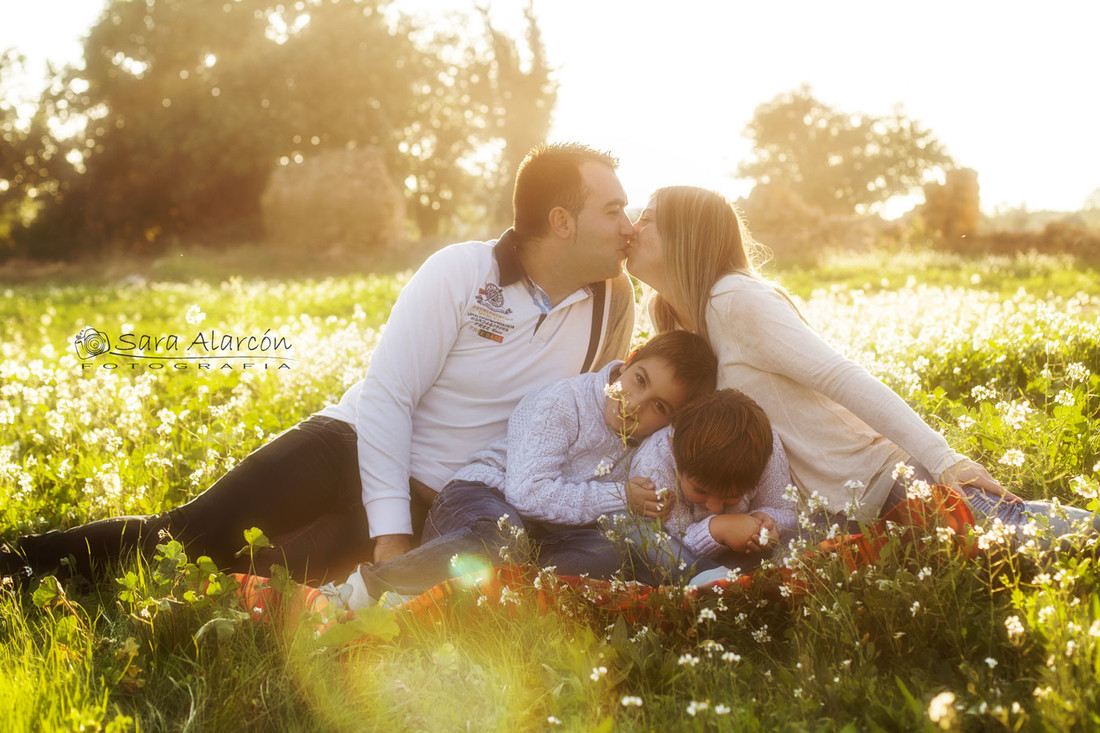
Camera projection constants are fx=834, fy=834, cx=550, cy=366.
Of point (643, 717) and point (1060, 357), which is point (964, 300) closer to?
point (1060, 357)

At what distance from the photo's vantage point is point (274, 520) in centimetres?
Result: 407

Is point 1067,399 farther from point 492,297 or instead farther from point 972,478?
point 492,297

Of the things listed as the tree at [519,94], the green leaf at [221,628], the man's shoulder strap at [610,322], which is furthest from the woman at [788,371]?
the tree at [519,94]

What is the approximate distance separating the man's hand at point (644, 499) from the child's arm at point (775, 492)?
1.66 ft

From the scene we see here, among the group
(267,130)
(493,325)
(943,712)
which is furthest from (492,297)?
(267,130)

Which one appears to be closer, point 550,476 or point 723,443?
point 723,443

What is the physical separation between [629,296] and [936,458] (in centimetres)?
200

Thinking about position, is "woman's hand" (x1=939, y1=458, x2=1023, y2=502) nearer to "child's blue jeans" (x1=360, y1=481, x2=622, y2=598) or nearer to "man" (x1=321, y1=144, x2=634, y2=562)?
"child's blue jeans" (x1=360, y1=481, x2=622, y2=598)

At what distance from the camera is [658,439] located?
3.87 meters

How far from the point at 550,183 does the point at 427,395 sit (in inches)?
51.4

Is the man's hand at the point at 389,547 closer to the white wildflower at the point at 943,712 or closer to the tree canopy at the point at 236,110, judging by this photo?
the white wildflower at the point at 943,712

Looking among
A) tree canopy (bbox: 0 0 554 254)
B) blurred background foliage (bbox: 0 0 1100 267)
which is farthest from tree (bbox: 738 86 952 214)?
tree canopy (bbox: 0 0 554 254)

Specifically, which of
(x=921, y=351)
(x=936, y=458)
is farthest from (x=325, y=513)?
(x=921, y=351)

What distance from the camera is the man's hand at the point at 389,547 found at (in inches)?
153
